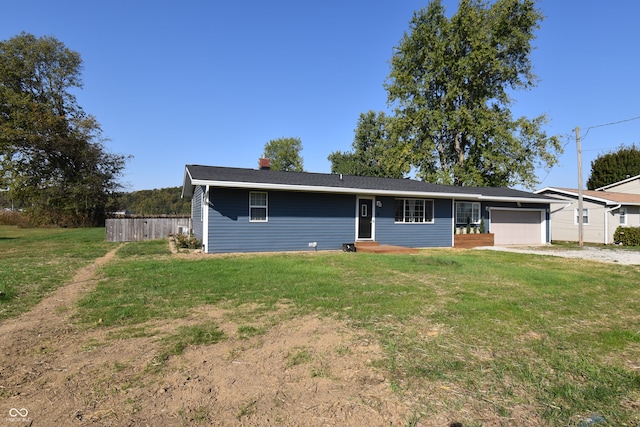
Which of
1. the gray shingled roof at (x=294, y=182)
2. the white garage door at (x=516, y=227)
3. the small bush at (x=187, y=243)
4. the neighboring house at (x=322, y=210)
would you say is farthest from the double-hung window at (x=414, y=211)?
the small bush at (x=187, y=243)

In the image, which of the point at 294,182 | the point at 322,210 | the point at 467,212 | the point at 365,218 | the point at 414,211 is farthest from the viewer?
the point at 467,212

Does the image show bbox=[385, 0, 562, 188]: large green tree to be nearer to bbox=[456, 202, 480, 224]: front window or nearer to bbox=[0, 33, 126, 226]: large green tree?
bbox=[456, 202, 480, 224]: front window

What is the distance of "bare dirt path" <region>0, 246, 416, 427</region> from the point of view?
7.96 feet

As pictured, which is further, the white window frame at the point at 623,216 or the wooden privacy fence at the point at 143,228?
the white window frame at the point at 623,216

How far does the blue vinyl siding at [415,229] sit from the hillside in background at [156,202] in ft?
131

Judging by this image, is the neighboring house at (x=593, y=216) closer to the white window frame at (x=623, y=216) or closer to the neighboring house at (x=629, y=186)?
the white window frame at (x=623, y=216)

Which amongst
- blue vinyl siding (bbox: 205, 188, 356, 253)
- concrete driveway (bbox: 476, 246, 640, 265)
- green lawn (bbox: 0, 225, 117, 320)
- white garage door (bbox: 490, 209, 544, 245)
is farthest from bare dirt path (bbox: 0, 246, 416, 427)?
white garage door (bbox: 490, 209, 544, 245)

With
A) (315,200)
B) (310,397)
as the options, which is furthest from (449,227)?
(310,397)

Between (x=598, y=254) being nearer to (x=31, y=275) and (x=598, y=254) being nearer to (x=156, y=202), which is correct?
(x=31, y=275)

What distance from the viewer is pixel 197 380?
2.91m

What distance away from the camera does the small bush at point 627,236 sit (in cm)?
1991

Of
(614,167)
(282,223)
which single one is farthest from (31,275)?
(614,167)

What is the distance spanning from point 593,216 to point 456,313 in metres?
22.0

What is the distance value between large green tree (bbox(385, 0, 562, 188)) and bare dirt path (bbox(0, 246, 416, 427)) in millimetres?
25566
